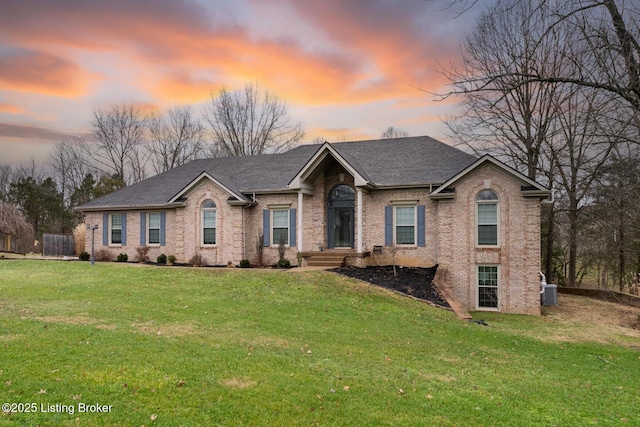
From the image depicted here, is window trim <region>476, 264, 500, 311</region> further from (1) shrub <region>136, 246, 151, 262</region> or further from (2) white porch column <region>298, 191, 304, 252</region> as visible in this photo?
(1) shrub <region>136, 246, 151, 262</region>

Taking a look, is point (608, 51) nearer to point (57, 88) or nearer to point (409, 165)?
point (409, 165)

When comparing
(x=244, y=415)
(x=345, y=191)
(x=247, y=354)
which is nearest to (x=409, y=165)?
(x=345, y=191)

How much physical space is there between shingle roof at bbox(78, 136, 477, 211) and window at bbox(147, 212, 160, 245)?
76cm

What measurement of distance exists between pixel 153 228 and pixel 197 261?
4182 mm

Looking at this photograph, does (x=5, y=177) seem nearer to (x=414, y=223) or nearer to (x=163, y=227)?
(x=163, y=227)

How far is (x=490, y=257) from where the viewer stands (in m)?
18.8

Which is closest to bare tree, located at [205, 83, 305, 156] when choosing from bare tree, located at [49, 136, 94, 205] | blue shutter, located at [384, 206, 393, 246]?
bare tree, located at [49, 136, 94, 205]

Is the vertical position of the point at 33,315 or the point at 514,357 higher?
the point at 33,315

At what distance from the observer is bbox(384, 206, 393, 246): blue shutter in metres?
20.8

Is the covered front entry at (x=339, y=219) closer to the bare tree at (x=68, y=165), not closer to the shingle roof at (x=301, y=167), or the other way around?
the shingle roof at (x=301, y=167)

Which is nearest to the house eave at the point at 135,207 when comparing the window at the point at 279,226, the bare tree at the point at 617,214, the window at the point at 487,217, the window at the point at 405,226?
the window at the point at 279,226

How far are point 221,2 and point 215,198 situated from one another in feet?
30.9

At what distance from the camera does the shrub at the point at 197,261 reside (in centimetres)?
2252

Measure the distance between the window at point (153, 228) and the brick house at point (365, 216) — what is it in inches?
2.3
